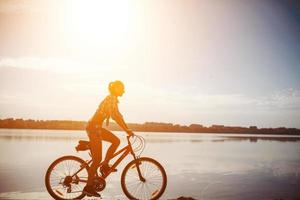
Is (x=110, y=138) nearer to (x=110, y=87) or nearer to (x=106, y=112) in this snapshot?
(x=106, y=112)

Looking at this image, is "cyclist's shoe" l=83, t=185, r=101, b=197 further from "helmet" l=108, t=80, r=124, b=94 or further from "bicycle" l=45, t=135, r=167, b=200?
"helmet" l=108, t=80, r=124, b=94

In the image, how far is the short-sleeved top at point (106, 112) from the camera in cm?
819

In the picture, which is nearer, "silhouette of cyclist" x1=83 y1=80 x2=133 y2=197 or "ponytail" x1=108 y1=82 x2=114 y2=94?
"silhouette of cyclist" x1=83 y1=80 x2=133 y2=197

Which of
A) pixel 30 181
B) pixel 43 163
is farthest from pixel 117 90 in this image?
pixel 43 163

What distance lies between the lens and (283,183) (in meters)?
16.9

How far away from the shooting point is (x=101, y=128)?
819 cm

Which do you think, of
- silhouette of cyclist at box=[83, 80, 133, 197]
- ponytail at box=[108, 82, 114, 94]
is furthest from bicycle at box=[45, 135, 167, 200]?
ponytail at box=[108, 82, 114, 94]

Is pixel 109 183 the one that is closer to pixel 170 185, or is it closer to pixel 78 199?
pixel 170 185

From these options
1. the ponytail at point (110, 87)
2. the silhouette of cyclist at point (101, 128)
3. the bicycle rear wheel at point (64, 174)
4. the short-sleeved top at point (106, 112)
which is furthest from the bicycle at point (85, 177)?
the ponytail at point (110, 87)

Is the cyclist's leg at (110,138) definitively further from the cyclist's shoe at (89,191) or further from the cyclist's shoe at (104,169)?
the cyclist's shoe at (89,191)

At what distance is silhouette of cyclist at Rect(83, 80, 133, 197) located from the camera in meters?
8.14

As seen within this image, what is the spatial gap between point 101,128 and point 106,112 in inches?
14.9

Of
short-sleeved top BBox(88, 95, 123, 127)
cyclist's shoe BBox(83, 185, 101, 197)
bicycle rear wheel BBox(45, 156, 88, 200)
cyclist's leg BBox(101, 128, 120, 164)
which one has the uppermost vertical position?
short-sleeved top BBox(88, 95, 123, 127)

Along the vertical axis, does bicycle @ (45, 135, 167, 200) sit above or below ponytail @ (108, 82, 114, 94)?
below
